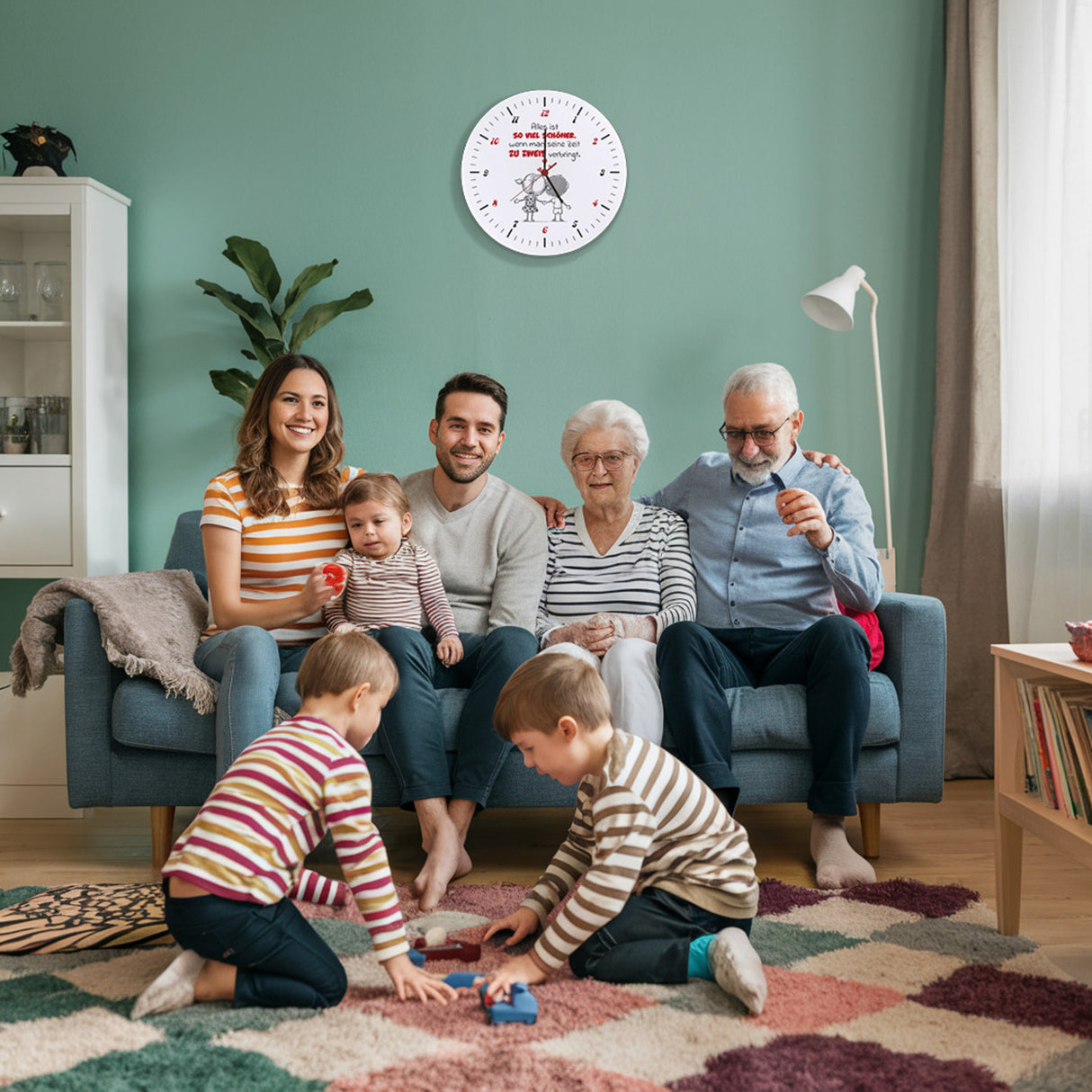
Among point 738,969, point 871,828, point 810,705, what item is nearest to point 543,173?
point 810,705

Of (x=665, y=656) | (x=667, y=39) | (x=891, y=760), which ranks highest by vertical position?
(x=667, y=39)

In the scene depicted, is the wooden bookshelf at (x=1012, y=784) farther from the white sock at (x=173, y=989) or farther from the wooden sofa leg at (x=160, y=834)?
the wooden sofa leg at (x=160, y=834)

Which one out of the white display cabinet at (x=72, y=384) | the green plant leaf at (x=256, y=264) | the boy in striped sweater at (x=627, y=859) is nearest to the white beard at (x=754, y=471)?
the boy in striped sweater at (x=627, y=859)

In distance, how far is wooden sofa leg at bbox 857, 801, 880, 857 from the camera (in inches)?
88.2

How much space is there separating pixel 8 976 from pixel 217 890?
48 centimetres

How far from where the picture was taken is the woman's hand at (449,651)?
2.23 meters

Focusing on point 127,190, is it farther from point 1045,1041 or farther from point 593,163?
point 1045,1041

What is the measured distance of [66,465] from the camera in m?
2.99

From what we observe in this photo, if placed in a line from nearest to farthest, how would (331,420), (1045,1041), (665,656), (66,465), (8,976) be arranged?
(1045,1041), (8,976), (665,656), (331,420), (66,465)

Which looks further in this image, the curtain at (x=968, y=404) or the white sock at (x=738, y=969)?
the curtain at (x=968, y=404)

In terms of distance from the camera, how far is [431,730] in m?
2.06

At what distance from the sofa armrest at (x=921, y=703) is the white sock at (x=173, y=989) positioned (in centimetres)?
147

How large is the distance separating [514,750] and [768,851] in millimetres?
649

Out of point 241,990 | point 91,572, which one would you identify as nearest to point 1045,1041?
point 241,990
